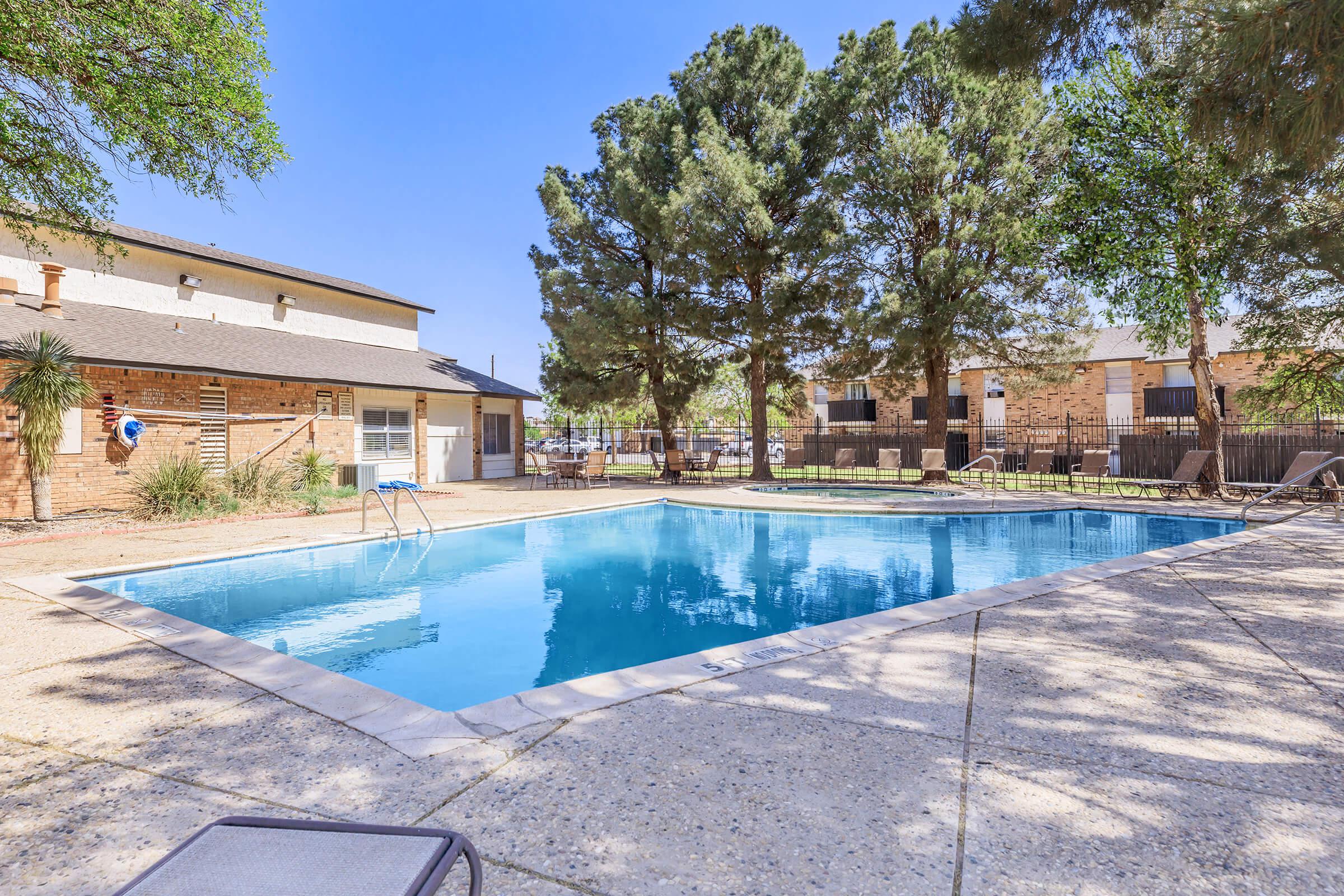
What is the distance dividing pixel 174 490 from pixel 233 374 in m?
3.29

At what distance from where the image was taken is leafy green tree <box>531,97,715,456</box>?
58.6ft

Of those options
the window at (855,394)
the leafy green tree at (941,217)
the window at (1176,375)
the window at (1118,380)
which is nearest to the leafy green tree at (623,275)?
the leafy green tree at (941,217)

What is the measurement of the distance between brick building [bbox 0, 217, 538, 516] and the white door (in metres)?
0.04

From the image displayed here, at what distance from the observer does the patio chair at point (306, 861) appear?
125cm

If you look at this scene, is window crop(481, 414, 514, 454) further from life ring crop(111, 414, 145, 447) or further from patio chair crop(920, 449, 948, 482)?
patio chair crop(920, 449, 948, 482)

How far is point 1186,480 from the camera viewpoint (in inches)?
505

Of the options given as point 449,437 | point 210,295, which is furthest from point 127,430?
point 449,437

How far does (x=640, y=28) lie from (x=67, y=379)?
497 inches

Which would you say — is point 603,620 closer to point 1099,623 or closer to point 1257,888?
point 1099,623

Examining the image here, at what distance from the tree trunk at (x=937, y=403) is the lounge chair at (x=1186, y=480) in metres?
Answer: 4.29

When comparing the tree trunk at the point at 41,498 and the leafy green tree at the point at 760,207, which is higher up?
the leafy green tree at the point at 760,207

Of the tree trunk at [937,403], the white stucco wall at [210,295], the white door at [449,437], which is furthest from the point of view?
the white door at [449,437]

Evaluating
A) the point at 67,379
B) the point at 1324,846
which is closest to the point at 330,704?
the point at 1324,846

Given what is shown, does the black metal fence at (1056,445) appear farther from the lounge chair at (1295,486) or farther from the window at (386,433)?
the window at (386,433)
